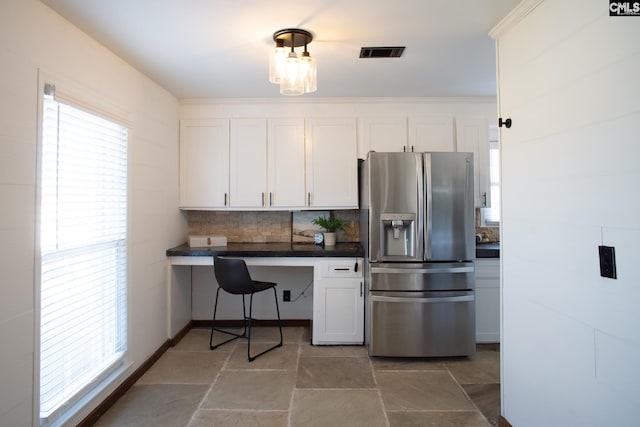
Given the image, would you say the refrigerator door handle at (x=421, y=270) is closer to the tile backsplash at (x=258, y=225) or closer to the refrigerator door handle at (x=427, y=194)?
the refrigerator door handle at (x=427, y=194)

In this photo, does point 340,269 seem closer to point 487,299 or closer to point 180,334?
point 487,299

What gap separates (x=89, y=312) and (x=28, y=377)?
0.47 meters

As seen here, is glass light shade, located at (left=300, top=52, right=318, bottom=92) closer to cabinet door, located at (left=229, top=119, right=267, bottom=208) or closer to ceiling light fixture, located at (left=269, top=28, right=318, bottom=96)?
ceiling light fixture, located at (left=269, top=28, right=318, bottom=96)

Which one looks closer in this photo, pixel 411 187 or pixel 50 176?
pixel 50 176

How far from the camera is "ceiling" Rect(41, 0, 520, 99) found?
1651mm

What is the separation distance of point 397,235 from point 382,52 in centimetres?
140

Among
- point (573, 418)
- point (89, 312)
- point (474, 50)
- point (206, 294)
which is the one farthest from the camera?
point (206, 294)

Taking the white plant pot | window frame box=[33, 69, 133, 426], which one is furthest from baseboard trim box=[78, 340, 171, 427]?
the white plant pot

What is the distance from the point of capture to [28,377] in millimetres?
1462

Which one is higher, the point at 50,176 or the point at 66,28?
the point at 66,28

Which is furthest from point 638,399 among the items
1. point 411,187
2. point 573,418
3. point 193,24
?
point 193,24

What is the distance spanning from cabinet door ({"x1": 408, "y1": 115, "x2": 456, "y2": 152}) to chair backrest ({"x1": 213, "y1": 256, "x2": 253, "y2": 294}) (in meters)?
1.95

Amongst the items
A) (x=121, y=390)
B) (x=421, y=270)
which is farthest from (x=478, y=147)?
(x=121, y=390)

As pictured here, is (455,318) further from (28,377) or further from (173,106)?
(173,106)
